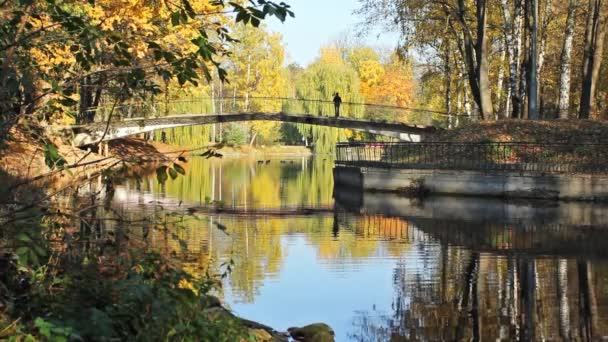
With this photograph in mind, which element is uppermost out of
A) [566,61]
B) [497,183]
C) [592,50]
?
[592,50]

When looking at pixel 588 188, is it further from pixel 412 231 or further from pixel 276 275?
pixel 276 275

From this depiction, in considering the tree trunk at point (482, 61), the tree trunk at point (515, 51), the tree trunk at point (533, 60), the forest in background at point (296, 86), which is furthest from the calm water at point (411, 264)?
the forest in background at point (296, 86)

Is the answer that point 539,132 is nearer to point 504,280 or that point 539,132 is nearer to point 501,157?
point 501,157

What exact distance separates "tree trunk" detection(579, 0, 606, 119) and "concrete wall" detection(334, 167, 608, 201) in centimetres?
535

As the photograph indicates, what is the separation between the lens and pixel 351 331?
9125mm

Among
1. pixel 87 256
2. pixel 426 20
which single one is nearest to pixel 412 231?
pixel 87 256

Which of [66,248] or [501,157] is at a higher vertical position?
[501,157]

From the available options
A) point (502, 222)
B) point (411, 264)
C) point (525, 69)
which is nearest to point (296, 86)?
point (525, 69)

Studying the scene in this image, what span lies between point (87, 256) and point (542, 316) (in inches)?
227

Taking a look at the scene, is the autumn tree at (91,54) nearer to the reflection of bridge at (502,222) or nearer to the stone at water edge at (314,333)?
the stone at water edge at (314,333)

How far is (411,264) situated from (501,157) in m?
13.1

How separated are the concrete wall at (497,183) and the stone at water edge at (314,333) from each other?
54.0 feet

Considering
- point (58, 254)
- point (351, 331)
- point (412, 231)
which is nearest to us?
point (58, 254)

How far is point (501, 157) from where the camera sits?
26141mm
